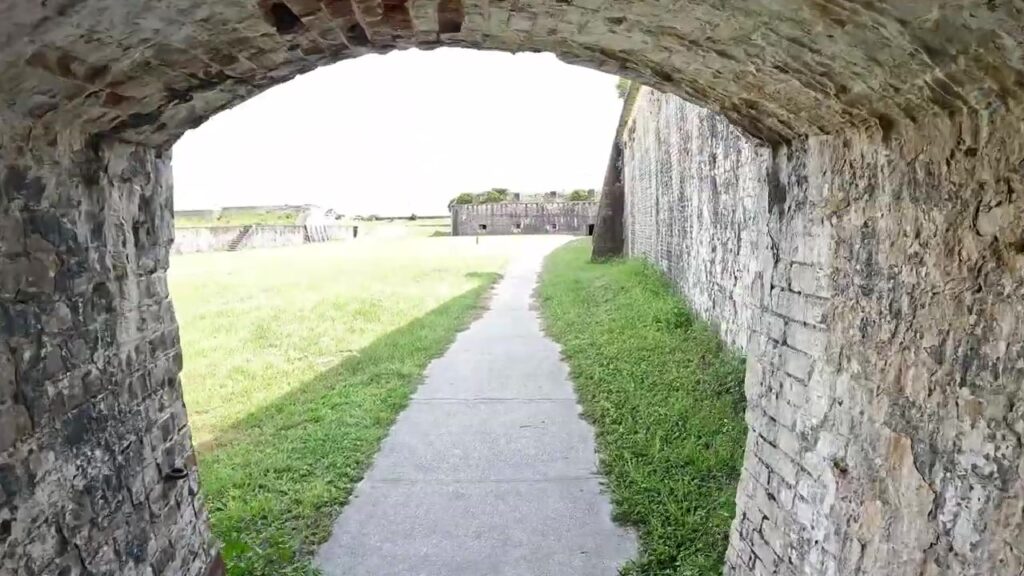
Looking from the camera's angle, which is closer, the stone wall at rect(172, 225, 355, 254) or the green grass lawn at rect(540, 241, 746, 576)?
the green grass lawn at rect(540, 241, 746, 576)

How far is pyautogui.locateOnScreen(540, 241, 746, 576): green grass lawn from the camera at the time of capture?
12.8 ft

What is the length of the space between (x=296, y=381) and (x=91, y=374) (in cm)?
525

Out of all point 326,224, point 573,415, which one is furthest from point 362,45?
point 326,224

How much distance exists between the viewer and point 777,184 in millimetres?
3129

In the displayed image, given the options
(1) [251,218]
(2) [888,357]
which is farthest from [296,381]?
(1) [251,218]

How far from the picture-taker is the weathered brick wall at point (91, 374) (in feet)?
6.67

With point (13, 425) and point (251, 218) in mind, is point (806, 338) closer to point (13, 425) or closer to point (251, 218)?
point (13, 425)

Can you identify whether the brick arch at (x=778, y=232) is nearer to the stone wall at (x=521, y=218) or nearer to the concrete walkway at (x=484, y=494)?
the concrete walkway at (x=484, y=494)

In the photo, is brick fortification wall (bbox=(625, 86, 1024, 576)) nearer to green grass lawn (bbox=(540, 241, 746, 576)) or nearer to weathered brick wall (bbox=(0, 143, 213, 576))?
green grass lawn (bbox=(540, 241, 746, 576))

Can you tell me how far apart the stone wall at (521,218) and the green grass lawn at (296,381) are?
18.6 m

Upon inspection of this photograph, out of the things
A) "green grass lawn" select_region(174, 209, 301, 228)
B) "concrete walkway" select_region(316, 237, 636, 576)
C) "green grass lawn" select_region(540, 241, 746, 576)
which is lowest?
"concrete walkway" select_region(316, 237, 636, 576)

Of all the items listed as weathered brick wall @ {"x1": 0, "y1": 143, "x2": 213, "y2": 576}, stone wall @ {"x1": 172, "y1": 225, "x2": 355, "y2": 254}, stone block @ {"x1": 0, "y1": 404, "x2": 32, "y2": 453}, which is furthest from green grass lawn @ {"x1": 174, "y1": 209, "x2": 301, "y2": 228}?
stone block @ {"x1": 0, "y1": 404, "x2": 32, "y2": 453}

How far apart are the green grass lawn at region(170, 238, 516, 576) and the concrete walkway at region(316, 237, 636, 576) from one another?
0.23 meters

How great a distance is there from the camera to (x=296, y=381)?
7578mm
